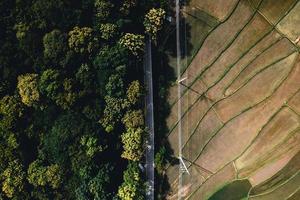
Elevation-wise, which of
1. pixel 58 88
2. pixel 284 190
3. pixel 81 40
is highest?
pixel 81 40

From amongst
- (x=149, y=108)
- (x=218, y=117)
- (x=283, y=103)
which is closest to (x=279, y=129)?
(x=283, y=103)

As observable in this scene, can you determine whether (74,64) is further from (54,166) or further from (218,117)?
(218,117)

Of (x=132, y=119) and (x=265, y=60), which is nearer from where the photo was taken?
(x=132, y=119)

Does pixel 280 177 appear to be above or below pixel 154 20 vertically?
below

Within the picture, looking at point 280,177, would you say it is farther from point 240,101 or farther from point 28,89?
point 28,89

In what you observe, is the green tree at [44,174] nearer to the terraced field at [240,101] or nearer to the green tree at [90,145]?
the green tree at [90,145]

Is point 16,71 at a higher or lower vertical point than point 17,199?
higher

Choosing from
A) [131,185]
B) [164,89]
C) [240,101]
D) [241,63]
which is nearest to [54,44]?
[164,89]
